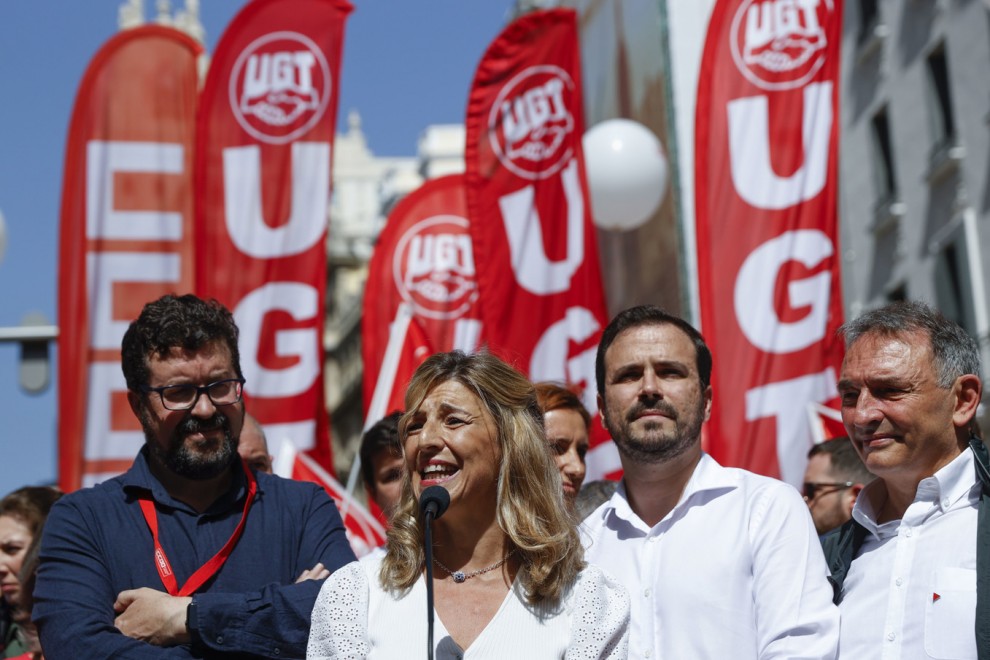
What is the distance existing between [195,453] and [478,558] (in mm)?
1008

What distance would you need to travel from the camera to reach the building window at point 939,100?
75.3ft

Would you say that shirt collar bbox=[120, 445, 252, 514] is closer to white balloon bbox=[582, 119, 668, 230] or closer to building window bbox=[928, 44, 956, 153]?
white balloon bbox=[582, 119, 668, 230]

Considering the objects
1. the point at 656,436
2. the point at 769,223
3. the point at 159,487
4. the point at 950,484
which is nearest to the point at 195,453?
the point at 159,487

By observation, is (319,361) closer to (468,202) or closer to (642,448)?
(468,202)

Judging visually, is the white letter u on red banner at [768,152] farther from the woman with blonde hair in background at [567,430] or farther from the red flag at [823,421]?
the woman with blonde hair in background at [567,430]

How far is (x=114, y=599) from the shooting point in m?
4.56

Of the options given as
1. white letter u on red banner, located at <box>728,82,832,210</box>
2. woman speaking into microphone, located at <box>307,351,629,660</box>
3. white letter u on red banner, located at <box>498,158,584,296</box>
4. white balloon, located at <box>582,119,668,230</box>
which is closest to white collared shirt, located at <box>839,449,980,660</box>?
woman speaking into microphone, located at <box>307,351,629,660</box>

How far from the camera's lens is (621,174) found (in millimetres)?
11508

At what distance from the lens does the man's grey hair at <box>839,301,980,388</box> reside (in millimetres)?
4703

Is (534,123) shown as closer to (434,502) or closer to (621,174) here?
(621,174)

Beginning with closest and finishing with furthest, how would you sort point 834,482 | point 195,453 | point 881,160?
point 195,453
point 834,482
point 881,160

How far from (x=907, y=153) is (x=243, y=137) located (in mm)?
16017

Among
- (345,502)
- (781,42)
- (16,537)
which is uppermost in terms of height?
(781,42)

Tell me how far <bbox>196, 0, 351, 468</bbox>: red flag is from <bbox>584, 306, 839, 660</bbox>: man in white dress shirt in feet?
15.7
